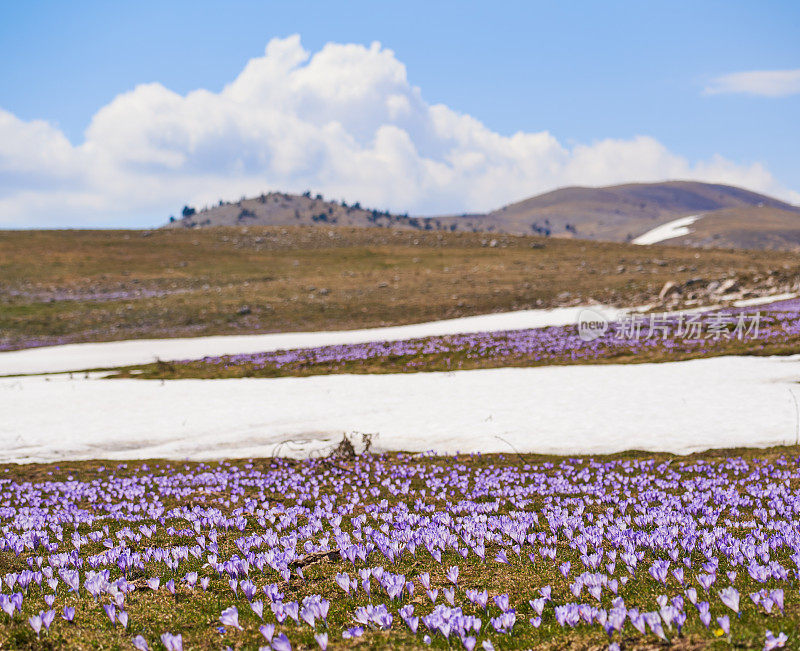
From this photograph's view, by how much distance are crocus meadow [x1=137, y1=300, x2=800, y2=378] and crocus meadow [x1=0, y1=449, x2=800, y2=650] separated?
14.2 m

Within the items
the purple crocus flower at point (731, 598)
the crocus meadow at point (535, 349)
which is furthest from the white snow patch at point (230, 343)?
the purple crocus flower at point (731, 598)

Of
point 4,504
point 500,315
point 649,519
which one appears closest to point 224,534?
point 4,504

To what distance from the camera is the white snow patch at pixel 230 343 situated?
37531 mm

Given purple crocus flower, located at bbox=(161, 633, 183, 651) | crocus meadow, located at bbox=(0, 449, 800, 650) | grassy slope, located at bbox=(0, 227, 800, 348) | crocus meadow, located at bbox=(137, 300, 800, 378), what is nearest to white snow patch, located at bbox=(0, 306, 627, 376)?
grassy slope, located at bbox=(0, 227, 800, 348)

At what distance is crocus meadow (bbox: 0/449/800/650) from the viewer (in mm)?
4691

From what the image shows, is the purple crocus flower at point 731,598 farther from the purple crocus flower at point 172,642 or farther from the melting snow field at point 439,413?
the melting snow field at point 439,413

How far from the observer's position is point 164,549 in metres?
7.49

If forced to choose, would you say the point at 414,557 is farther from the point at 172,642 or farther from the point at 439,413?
the point at 439,413

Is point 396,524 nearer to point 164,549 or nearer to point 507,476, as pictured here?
point 164,549

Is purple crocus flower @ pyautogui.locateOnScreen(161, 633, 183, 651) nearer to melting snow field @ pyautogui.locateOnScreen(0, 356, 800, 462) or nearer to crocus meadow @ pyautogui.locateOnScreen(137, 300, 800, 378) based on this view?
melting snow field @ pyautogui.locateOnScreen(0, 356, 800, 462)

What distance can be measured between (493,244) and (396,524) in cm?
8598

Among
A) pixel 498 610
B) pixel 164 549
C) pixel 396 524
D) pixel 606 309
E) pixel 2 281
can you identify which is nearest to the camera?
pixel 498 610

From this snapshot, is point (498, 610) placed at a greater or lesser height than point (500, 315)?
lesser

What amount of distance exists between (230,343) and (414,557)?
126ft
